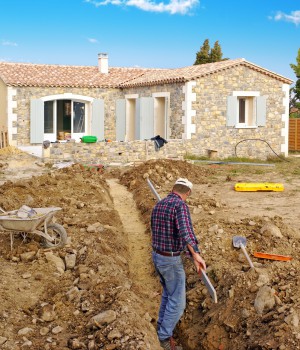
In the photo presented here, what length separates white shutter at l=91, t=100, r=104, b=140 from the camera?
27.0m

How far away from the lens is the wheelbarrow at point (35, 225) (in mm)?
9070

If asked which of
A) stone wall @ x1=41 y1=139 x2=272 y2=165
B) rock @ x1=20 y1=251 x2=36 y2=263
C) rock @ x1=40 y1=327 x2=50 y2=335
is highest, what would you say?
stone wall @ x1=41 y1=139 x2=272 y2=165

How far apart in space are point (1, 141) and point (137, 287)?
59.7ft

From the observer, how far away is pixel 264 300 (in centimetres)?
729

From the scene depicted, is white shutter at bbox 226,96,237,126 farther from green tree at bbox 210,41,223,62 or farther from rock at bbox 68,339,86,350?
rock at bbox 68,339,86,350

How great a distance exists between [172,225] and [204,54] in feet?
105

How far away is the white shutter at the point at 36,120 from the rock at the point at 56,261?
17.0 metres

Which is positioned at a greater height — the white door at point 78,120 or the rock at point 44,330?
the white door at point 78,120

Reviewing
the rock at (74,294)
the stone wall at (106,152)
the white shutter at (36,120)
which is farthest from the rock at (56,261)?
the white shutter at (36,120)

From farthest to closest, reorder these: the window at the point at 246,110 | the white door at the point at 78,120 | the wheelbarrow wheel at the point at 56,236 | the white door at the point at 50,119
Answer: the white door at the point at 78,120
the white door at the point at 50,119
the window at the point at 246,110
the wheelbarrow wheel at the point at 56,236

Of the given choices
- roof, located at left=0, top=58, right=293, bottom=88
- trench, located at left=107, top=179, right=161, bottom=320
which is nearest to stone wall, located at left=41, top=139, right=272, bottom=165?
roof, located at left=0, top=58, right=293, bottom=88

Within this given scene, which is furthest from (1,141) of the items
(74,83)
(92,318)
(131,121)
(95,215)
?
(92,318)

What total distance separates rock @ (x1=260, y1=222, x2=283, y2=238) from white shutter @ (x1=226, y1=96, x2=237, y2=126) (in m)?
15.2

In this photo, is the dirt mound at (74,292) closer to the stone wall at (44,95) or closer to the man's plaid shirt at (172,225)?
the man's plaid shirt at (172,225)
